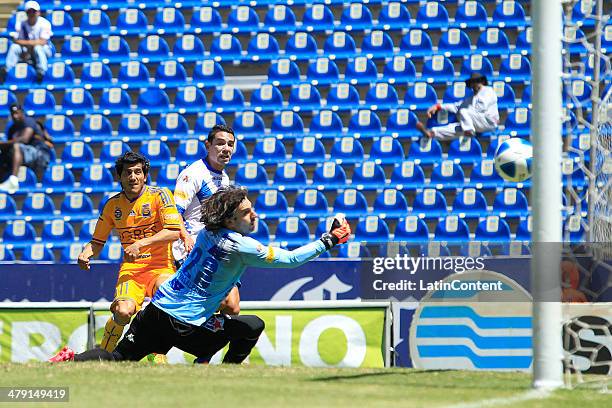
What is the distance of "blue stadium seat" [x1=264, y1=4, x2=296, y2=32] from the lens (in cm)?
1638

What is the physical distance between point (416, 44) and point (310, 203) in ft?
9.71

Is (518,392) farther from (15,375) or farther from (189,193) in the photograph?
(189,193)

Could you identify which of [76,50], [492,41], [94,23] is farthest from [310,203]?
[94,23]

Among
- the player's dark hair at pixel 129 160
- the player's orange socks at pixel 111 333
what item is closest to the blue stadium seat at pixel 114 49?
the player's dark hair at pixel 129 160

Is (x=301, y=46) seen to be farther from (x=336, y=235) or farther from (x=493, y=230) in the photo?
(x=336, y=235)

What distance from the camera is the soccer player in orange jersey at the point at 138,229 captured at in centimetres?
869

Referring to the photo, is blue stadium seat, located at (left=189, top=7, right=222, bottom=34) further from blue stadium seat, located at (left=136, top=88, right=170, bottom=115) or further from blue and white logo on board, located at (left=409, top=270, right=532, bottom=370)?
blue and white logo on board, located at (left=409, top=270, right=532, bottom=370)

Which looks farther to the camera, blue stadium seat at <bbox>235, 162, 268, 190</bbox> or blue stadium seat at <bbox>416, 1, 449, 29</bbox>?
blue stadium seat at <bbox>416, 1, 449, 29</bbox>

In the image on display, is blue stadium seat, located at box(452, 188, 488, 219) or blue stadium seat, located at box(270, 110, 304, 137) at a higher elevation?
blue stadium seat, located at box(270, 110, 304, 137)

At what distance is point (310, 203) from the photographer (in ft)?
48.4

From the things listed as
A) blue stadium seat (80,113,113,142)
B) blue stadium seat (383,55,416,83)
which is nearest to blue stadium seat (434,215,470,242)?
blue stadium seat (383,55,416,83)

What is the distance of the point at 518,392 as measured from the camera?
600cm

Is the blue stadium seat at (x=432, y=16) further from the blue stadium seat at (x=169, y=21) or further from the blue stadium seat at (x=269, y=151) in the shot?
the blue stadium seat at (x=169, y=21)

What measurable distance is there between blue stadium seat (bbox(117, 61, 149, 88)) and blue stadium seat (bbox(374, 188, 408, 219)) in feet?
13.7
